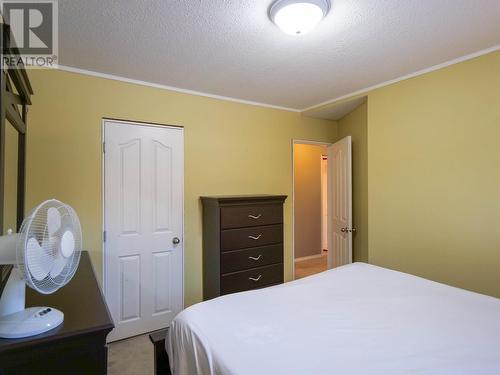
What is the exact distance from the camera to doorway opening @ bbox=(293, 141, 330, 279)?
5289 millimetres

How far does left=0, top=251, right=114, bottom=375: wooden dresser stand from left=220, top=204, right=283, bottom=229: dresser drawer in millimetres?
1582

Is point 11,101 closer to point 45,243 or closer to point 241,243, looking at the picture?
point 45,243

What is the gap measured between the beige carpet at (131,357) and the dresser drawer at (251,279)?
2.68 feet

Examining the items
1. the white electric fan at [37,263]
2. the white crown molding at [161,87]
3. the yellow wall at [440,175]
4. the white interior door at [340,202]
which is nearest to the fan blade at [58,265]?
the white electric fan at [37,263]

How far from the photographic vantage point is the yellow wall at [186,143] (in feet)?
7.69

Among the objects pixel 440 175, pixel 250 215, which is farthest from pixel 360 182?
pixel 250 215

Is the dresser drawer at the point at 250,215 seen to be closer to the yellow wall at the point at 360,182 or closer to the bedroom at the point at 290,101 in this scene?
the bedroom at the point at 290,101

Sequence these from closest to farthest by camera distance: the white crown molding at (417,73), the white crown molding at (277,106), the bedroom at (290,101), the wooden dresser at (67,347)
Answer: the wooden dresser at (67,347), the bedroom at (290,101), the white crown molding at (417,73), the white crown molding at (277,106)

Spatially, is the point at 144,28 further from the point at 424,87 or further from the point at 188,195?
the point at 424,87

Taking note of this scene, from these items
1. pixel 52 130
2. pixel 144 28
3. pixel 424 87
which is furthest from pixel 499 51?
pixel 52 130

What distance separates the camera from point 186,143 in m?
2.99

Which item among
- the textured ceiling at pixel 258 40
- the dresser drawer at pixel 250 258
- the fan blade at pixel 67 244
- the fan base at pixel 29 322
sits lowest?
the dresser drawer at pixel 250 258

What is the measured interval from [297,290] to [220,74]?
→ 1927 mm

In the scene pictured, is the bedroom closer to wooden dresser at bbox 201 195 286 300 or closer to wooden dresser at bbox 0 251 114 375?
wooden dresser at bbox 201 195 286 300
